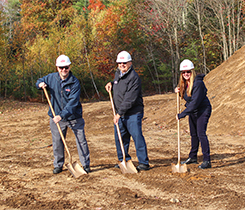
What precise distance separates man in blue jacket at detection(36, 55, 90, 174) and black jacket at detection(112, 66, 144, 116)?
70 cm

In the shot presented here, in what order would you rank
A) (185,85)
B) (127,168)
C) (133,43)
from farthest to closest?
(133,43) → (185,85) → (127,168)

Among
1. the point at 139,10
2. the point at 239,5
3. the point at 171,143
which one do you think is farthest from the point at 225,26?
the point at 171,143

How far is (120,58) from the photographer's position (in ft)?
16.9

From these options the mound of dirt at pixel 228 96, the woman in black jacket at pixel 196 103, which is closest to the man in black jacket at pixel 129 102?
the woman in black jacket at pixel 196 103

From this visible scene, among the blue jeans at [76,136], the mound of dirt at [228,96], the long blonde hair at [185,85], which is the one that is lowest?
the mound of dirt at [228,96]

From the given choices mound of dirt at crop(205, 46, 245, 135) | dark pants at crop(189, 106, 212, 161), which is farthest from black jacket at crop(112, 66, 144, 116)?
mound of dirt at crop(205, 46, 245, 135)

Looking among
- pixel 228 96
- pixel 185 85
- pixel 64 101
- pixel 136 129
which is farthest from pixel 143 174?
pixel 228 96

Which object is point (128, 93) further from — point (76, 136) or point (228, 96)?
point (228, 96)

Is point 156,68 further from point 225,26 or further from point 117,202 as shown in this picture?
point 117,202

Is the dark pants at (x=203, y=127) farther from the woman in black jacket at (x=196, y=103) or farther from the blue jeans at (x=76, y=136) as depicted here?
the blue jeans at (x=76, y=136)

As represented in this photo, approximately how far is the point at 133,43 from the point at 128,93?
2163 cm

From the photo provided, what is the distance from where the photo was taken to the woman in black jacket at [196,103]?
527cm

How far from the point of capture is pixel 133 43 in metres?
26.2

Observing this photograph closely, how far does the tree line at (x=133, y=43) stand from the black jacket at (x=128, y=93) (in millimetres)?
15986
